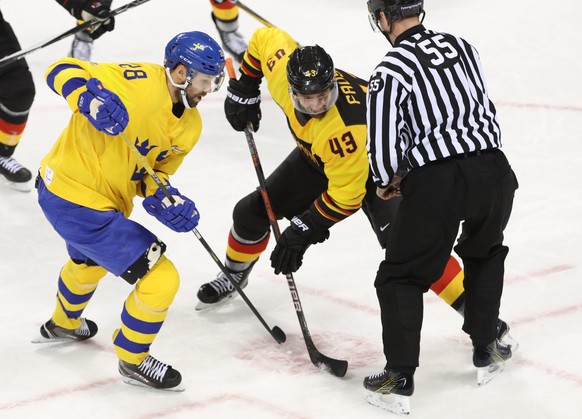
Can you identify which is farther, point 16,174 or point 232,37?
point 232,37

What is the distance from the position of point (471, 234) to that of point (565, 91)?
304cm

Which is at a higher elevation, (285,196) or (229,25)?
(285,196)

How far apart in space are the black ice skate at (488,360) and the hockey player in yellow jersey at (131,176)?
0.94 metres

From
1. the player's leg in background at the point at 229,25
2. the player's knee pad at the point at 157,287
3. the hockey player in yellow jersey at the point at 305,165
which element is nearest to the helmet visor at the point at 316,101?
the hockey player in yellow jersey at the point at 305,165

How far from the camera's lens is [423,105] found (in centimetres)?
277

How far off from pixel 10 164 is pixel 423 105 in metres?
2.59

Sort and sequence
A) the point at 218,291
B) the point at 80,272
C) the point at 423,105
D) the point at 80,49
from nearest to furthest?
the point at 423,105 < the point at 80,272 < the point at 218,291 < the point at 80,49

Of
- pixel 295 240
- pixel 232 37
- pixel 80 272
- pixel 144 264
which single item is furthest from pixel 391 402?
pixel 232 37

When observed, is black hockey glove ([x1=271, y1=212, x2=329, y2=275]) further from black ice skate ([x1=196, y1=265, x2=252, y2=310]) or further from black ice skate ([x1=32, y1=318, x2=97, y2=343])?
black ice skate ([x1=32, y1=318, x2=97, y2=343])

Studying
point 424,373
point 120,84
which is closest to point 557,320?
point 424,373

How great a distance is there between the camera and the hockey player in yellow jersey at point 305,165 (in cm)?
312

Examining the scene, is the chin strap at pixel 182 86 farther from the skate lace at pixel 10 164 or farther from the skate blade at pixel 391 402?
the skate lace at pixel 10 164

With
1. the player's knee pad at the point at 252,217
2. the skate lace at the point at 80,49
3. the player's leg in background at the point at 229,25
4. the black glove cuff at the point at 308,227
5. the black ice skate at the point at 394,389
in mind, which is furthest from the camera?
the player's leg in background at the point at 229,25

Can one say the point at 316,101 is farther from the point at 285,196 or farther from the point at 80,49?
the point at 80,49
